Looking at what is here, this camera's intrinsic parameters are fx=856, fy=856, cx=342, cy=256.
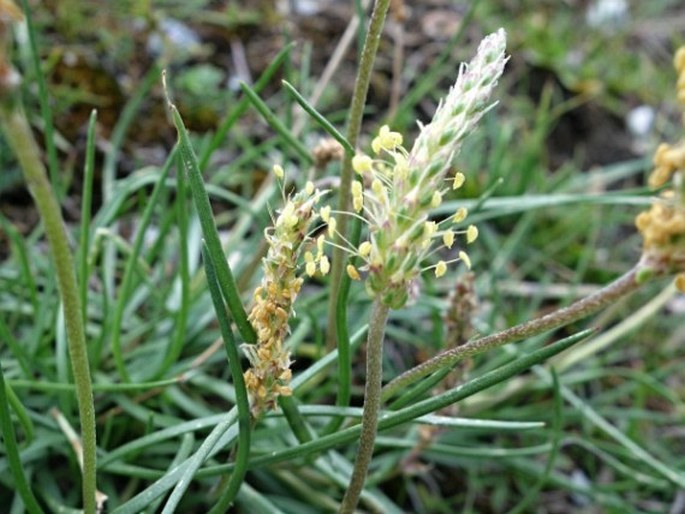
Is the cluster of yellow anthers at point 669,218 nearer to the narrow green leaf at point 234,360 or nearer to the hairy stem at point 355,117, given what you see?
the hairy stem at point 355,117

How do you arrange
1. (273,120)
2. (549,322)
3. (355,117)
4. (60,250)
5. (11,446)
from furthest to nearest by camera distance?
(273,120), (355,117), (11,446), (549,322), (60,250)

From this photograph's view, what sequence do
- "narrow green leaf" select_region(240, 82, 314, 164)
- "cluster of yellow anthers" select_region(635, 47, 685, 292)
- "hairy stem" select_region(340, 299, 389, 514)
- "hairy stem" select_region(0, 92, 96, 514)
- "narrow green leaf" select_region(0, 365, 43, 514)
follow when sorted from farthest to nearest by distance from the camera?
"narrow green leaf" select_region(240, 82, 314, 164)
"narrow green leaf" select_region(0, 365, 43, 514)
"hairy stem" select_region(340, 299, 389, 514)
"cluster of yellow anthers" select_region(635, 47, 685, 292)
"hairy stem" select_region(0, 92, 96, 514)

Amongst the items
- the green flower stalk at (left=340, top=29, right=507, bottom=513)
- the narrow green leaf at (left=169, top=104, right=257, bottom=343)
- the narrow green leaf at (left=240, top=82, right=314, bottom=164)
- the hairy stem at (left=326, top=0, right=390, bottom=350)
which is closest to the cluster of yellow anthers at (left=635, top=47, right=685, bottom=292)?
the green flower stalk at (left=340, top=29, right=507, bottom=513)

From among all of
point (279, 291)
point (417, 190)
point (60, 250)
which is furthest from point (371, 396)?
point (60, 250)

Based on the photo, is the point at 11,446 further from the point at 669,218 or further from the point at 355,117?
the point at 669,218

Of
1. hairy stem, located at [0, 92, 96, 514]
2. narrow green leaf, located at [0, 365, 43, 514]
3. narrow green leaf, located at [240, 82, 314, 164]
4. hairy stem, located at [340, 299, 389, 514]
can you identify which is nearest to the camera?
hairy stem, located at [0, 92, 96, 514]

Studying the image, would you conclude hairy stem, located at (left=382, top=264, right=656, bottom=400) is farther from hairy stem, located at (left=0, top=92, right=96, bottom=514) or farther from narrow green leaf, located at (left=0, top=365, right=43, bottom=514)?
narrow green leaf, located at (left=0, top=365, right=43, bottom=514)
